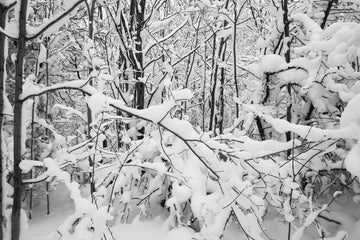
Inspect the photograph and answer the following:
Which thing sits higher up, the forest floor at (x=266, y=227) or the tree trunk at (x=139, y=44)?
the tree trunk at (x=139, y=44)

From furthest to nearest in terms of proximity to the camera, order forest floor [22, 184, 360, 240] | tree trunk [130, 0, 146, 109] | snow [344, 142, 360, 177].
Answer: tree trunk [130, 0, 146, 109] → forest floor [22, 184, 360, 240] → snow [344, 142, 360, 177]

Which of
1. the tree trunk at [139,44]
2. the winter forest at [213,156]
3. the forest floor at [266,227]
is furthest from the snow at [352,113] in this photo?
the tree trunk at [139,44]

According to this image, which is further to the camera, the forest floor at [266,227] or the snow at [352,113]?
the forest floor at [266,227]

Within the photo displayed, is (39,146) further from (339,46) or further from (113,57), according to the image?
(339,46)

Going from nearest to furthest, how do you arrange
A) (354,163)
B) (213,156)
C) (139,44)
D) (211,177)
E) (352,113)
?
(354,163), (352,113), (213,156), (211,177), (139,44)

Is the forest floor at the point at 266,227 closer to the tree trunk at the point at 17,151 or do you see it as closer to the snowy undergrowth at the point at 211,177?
the snowy undergrowth at the point at 211,177

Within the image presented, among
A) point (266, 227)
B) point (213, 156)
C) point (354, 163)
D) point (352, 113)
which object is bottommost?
point (266, 227)

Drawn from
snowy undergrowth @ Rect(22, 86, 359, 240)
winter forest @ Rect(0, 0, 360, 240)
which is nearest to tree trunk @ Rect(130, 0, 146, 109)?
winter forest @ Rect(0, 0, 360, 240)

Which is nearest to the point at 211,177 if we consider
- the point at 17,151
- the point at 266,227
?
the point at 266,227

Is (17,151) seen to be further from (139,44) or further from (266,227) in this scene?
(139,44)

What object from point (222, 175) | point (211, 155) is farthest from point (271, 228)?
point (211, 155)

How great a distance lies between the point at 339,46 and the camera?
1.97 metres

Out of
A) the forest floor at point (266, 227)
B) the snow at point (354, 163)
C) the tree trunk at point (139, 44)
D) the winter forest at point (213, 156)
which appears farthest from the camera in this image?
the tree trunk at point (139, 44)

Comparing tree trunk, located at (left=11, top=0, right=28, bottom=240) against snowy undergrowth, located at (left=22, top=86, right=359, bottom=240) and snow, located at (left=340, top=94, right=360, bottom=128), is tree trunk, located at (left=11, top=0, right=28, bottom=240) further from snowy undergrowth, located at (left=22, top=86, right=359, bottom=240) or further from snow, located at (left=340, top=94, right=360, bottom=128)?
snow, located at (left=340, top=94, right=360, bottom=128)
